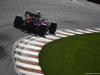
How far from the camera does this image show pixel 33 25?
583 inches

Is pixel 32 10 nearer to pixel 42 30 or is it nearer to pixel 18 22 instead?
pixel 18 22

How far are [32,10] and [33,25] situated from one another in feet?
21.5

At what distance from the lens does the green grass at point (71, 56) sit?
10752mm

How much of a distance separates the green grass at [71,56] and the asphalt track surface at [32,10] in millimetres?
2062

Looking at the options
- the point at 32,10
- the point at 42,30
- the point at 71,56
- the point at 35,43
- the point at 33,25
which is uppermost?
the point at 32,10

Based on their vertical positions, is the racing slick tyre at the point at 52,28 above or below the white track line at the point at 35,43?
above

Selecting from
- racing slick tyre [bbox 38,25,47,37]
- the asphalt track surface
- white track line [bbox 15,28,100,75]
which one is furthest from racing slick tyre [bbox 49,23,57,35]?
the asphalt track surface

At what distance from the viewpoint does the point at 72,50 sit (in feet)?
44.0

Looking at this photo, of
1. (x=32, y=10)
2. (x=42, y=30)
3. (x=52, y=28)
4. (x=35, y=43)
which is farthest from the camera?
(x=32, y=10)

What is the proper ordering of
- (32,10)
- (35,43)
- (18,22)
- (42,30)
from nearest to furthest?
(35,43)
(42,30)
(18,22)
(32,10)

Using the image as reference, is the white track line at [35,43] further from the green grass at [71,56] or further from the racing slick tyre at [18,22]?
the racing slick tyre at [18,22]

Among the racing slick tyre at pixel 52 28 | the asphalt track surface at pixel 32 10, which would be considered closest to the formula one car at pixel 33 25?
the racing slick tyre at pixel 52 28

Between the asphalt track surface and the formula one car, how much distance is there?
505mm

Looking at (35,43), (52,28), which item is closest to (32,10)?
(52,28)
